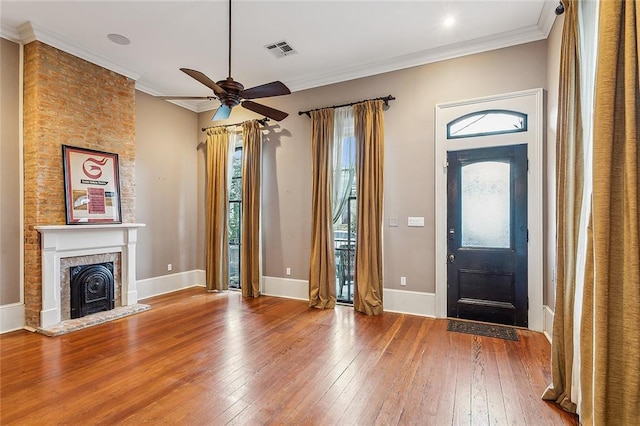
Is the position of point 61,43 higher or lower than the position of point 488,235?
higher

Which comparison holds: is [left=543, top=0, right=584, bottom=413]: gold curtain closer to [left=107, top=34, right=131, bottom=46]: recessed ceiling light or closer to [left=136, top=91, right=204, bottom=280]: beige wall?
[left=107, top=34, right=131, bottom=46]: recessed ceiling light

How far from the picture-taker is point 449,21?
3654 millimetres

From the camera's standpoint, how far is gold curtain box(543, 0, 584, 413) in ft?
7.43

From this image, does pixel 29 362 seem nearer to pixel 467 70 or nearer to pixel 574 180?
pixel 574 180

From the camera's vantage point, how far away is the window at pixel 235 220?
6094 millimetres

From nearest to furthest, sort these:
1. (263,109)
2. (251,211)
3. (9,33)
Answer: (263,109)
(9,33)
(251,211)

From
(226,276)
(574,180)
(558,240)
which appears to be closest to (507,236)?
(558,240)

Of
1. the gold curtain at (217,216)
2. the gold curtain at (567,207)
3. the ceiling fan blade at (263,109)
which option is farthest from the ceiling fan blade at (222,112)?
the gold curtain at (567,207)

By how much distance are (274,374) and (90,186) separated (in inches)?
144

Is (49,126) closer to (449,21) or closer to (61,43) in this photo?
(61,43)

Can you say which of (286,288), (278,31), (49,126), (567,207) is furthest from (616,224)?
(49,126)

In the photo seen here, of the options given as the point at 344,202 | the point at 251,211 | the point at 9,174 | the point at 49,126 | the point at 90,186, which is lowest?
the point at 251,211

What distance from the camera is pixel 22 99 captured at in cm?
396

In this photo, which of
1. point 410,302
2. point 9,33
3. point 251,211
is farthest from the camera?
point 251,211
